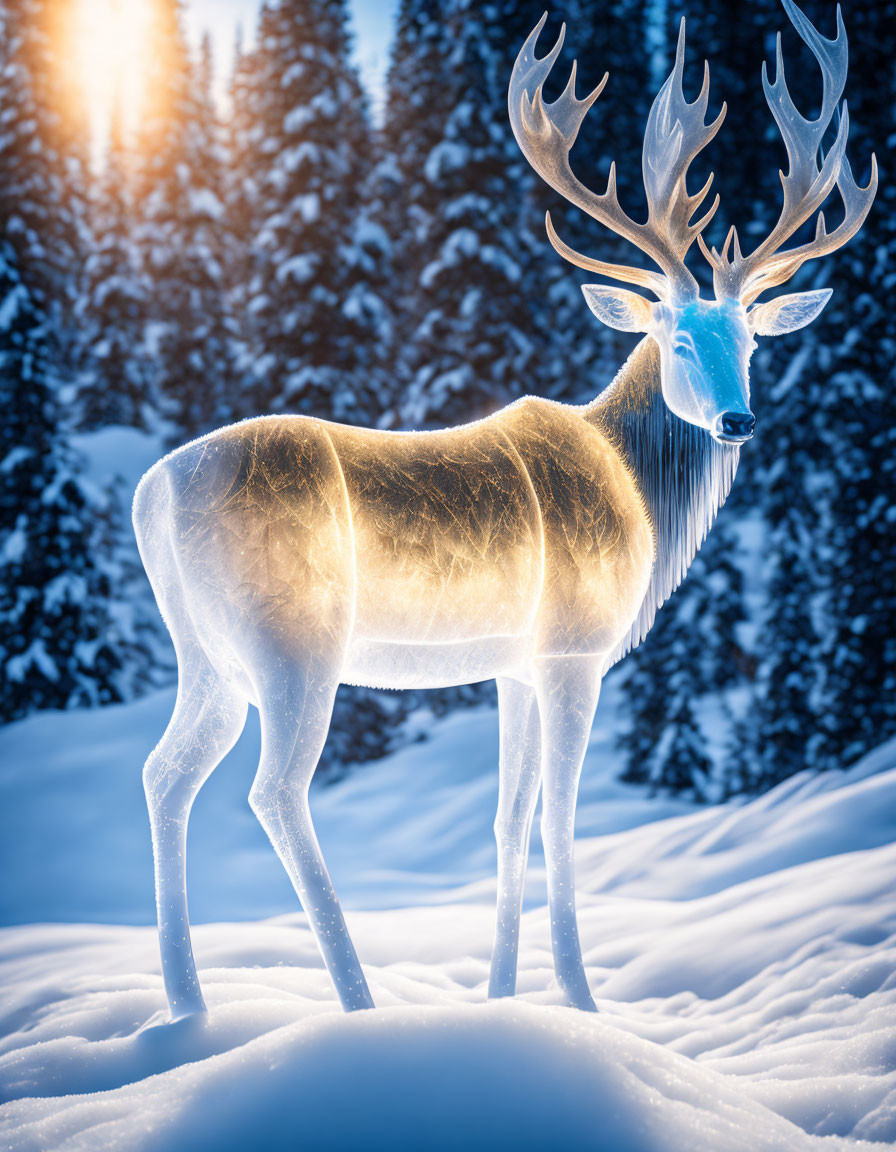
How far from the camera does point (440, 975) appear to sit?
4.36 metres

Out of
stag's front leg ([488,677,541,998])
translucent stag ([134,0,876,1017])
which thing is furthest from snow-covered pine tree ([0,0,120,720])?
stag's front leg ([488,677,541,998])

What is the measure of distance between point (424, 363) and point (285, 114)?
3955mm

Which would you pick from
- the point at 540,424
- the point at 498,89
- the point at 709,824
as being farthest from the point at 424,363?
the point at 540,424

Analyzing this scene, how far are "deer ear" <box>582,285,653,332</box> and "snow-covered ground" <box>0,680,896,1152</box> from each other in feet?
8.07

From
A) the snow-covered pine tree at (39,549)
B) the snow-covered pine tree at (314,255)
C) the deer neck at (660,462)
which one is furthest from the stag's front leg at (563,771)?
the snow-covered pine tree at (39,549)

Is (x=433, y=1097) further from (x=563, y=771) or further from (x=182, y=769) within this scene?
(x=182, y=769)

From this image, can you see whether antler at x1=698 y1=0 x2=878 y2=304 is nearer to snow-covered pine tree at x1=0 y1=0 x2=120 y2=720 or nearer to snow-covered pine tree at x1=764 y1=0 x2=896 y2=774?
snow-covered pine tree at x1=764 y1=0 x2=896 y2=774

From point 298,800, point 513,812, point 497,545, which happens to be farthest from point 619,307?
point 298,800

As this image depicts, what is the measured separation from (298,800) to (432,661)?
699mm

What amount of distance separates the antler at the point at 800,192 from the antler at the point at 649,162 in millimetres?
145

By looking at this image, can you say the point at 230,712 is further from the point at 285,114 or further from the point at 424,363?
the point at 285,114

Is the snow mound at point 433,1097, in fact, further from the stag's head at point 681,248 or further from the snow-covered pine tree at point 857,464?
the snow-covered pine tree at point 857,464

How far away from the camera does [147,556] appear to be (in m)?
3.30

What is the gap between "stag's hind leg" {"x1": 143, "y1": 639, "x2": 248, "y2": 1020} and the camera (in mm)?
3266
